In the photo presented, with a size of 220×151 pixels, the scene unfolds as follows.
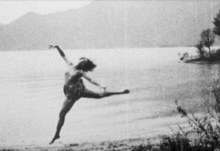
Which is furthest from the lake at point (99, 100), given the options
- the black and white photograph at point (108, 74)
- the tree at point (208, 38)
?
the tree at point (208, 38)

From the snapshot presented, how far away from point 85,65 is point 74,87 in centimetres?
30

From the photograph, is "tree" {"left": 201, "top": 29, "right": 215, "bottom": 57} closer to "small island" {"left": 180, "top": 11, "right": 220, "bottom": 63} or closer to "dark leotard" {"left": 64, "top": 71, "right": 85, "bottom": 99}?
"small island" {"left": 180, "top": 11, "right": 220, "bottom": 63}

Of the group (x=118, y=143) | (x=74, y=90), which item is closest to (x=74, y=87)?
(x=74, y=90)

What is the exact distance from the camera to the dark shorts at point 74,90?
149 inches

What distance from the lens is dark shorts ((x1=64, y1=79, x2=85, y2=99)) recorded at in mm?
3783

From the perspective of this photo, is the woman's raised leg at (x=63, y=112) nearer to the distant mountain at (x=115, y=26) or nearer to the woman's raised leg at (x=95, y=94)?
the woman's raised leg at (x=95, y=94)

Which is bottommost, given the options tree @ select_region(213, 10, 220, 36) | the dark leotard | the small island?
the dark leotard

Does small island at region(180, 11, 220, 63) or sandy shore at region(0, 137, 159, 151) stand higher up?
small island at region(180, 11, 220, 63)

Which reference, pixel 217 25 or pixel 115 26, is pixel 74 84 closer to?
pixel 115 26

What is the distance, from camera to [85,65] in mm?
3811

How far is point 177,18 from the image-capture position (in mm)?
4207

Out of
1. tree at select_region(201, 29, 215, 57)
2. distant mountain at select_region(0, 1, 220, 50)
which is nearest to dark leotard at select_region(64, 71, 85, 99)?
distant mountain at select_region(0, 1, 220, 50)

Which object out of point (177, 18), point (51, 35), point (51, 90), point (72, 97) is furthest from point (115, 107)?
point (177, 18)

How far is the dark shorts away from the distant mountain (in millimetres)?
447
